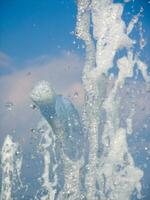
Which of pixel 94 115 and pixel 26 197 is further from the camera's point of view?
pixel 26 197

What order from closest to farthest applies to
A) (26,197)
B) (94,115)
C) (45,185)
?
1. (94,115)
2. (45,185)
3. (26,197)

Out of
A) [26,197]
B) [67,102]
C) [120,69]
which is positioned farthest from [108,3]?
[26,197]

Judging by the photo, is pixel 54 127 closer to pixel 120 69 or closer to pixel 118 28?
pixel 120 69

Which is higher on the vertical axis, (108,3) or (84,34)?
(108,3)

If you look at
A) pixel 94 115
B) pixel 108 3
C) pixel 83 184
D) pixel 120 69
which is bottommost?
pixel 83 184

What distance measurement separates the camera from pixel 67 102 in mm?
14234

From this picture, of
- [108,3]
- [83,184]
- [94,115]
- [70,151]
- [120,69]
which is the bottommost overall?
[83,184]

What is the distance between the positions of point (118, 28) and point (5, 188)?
8.79m

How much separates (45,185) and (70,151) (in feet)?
7.38

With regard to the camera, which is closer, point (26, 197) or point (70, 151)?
point (70, 151)

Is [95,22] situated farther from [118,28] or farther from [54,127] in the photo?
[54,127]

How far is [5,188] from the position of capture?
16.8m

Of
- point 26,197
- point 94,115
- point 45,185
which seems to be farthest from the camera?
point 26,197

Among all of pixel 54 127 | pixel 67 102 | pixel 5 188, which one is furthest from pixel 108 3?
pixel 5 188
